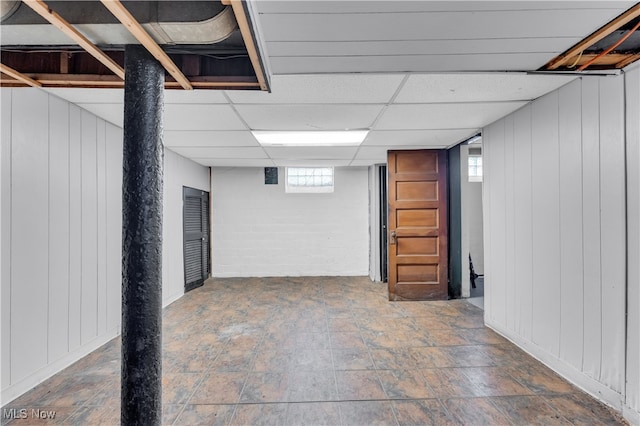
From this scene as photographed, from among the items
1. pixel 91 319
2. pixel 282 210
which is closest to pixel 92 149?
pixel 91 319

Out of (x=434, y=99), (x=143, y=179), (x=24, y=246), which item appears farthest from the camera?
(x=434, y=99)

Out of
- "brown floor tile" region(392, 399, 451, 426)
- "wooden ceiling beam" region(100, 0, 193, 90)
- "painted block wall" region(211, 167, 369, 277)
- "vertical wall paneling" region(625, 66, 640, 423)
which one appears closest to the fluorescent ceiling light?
"wooden ceiling beam" region(100, 0, 193, 90)

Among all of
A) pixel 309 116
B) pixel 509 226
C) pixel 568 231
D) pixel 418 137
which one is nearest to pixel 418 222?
pixel 418 137

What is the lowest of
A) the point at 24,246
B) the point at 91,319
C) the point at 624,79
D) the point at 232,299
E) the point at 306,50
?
the point at 232,299

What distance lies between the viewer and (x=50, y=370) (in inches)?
98.7

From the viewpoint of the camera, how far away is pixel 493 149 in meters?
3.43

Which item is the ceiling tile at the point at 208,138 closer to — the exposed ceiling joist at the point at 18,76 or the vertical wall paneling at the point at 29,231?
the vertical wall paneling at the point at 29,231

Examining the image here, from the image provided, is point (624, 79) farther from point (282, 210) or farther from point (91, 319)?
point (282, 210)

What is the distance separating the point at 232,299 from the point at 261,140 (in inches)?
97.6

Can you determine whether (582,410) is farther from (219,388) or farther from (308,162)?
(308,162)

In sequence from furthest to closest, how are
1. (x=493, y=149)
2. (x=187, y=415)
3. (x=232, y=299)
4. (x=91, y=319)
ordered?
(x=232, y=299) → (x=493, y=149) → (x=91, y=319) → (x=187, y=415)

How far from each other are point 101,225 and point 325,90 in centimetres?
252

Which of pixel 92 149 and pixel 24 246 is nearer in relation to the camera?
pixel 24 246

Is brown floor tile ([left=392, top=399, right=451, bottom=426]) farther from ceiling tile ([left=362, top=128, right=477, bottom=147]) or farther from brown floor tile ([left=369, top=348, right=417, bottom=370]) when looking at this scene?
ceiling tile ([left=362, top=128, right=477, bottom=147])
